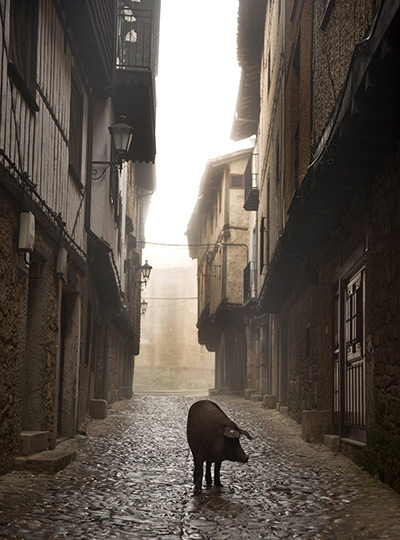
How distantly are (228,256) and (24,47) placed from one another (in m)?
23.1

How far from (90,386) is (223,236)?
15.8 metres

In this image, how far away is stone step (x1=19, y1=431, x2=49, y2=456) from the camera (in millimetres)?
7859

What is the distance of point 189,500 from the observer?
6230 millimetres

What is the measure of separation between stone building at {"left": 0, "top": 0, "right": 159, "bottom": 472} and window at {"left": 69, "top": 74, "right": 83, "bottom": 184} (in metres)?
0.03

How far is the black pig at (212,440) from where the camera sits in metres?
6.45

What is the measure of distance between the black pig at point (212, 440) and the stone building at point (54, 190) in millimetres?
1650

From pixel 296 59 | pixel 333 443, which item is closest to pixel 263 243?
pixel 296 59

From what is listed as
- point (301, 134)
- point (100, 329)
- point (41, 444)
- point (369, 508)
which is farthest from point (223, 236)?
point (369, 508)

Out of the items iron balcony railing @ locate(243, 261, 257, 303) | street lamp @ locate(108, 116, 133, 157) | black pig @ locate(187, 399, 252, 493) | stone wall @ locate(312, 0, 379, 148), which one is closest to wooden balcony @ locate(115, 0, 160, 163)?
street lamp @ locate(108, 116, 133, 157)

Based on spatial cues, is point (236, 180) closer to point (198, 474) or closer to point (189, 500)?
point (198, 474)

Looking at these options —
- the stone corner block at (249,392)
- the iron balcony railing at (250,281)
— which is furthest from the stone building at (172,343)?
the iron balcony railing at (250,281)

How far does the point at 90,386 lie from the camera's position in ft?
52.5

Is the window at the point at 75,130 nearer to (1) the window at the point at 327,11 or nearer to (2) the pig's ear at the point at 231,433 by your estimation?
(1) the window at the point at 327,11

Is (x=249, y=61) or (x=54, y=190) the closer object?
(x=54, y=190)
